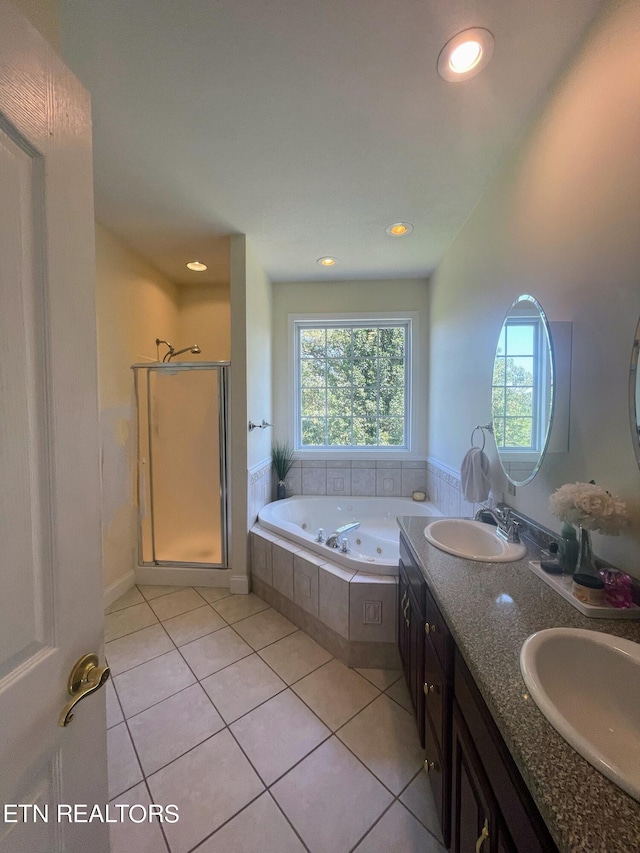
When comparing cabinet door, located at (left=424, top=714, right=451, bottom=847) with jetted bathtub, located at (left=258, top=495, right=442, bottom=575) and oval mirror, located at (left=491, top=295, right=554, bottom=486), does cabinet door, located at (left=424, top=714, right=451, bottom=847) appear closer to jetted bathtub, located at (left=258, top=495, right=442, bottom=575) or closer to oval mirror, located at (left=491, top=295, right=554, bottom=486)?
oval mirror, located at (left=491, top=295, right=554, bottom=486)

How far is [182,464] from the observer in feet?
8.80

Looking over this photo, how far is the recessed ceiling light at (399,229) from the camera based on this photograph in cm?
210

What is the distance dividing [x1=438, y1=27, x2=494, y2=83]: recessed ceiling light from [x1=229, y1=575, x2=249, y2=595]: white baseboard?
2946 millimetres

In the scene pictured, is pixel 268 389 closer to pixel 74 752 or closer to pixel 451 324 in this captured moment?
pixel 451 324

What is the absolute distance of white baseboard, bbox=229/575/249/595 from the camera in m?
2.39

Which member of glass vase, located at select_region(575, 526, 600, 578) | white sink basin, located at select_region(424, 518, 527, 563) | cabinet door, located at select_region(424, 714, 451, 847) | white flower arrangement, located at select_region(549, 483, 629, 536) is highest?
white flower arrangement, located at select_region(549, 483, 629, 536)

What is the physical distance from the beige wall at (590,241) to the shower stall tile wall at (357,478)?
1443mm

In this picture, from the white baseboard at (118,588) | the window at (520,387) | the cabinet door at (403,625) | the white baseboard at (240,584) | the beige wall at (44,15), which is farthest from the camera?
the white baseboard at (240,584)

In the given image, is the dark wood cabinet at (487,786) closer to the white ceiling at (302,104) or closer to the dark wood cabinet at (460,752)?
the dark wood cabinet at (460,752)

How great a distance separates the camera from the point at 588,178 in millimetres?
1057

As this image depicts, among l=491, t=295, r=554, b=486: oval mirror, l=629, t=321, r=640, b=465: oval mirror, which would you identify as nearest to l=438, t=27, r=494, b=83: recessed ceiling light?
l=491, t=295, r=554, b=486: oval mirror

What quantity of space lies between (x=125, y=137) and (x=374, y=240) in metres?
1.57

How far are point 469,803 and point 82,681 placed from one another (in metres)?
0.93

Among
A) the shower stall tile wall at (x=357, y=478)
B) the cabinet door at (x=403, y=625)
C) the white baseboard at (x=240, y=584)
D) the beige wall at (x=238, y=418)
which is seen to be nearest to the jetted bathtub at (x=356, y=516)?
the shower stall tile wall at (x=357, y=478)
